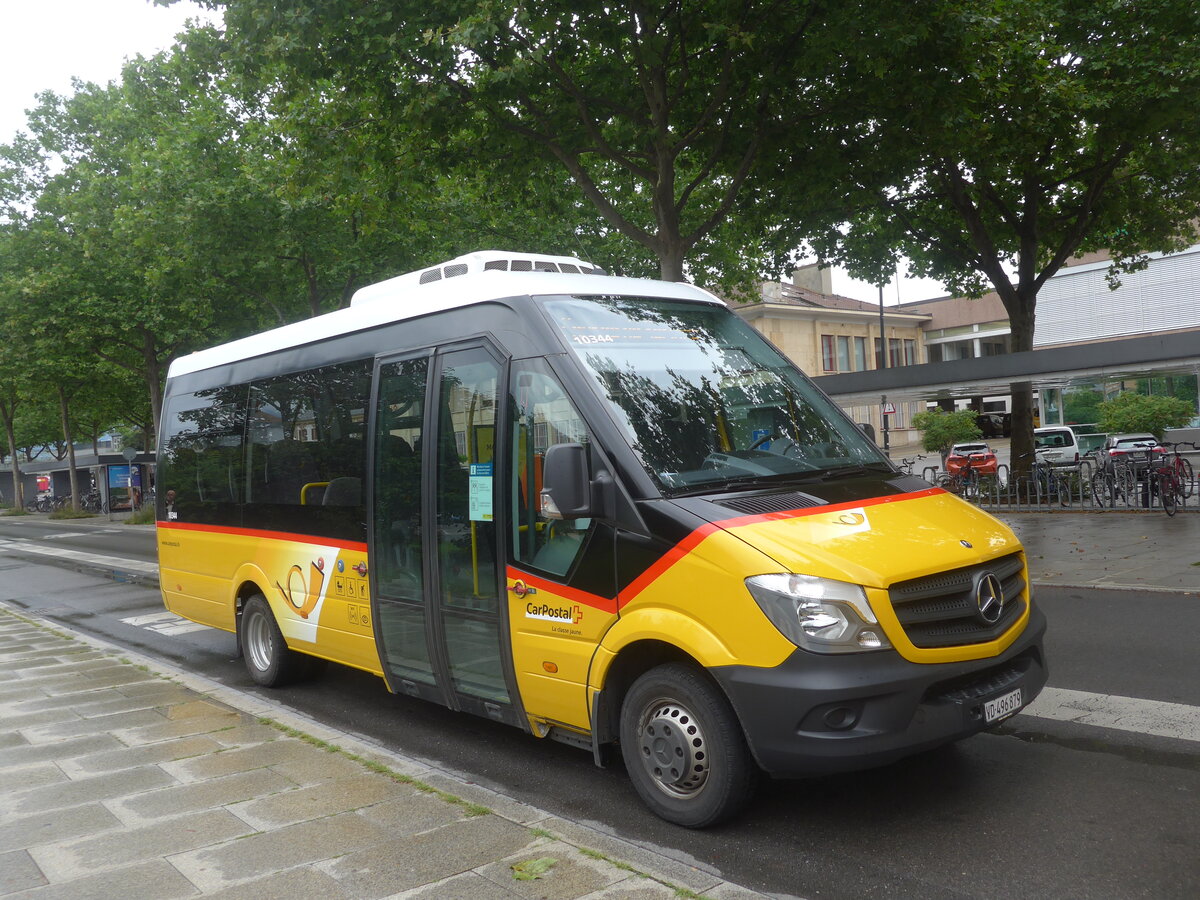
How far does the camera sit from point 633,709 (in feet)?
15.0

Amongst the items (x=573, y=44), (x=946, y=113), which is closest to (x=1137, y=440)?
(x=946, y=113)

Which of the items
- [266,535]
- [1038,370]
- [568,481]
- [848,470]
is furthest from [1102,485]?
[568,481]

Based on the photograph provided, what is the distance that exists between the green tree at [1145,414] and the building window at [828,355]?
70.0ft

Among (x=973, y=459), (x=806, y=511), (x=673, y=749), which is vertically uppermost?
(x=806, y=511)

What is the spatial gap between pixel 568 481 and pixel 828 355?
56792 mm

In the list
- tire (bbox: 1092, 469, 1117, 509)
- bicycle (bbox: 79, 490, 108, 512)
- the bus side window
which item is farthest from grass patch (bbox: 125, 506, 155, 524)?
the bus side window

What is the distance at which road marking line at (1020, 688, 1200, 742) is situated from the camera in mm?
5520

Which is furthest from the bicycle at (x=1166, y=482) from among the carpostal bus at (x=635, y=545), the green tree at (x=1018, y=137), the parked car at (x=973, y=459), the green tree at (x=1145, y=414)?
the green tree at (x=1145, y=414)

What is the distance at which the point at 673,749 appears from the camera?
4.40 meters

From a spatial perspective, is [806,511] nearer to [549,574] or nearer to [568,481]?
[568,481]

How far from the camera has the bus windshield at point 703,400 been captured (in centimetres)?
477

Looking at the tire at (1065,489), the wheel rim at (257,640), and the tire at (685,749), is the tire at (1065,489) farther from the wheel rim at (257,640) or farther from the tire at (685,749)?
the tire at (685,749)

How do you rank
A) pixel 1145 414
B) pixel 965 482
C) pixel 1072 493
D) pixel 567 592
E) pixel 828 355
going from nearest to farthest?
pixel 567 592 → pixel 1072 493 → pixel 965 482 → pixel 1145 414 → pixel 828 355

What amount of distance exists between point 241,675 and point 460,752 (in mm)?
3700
